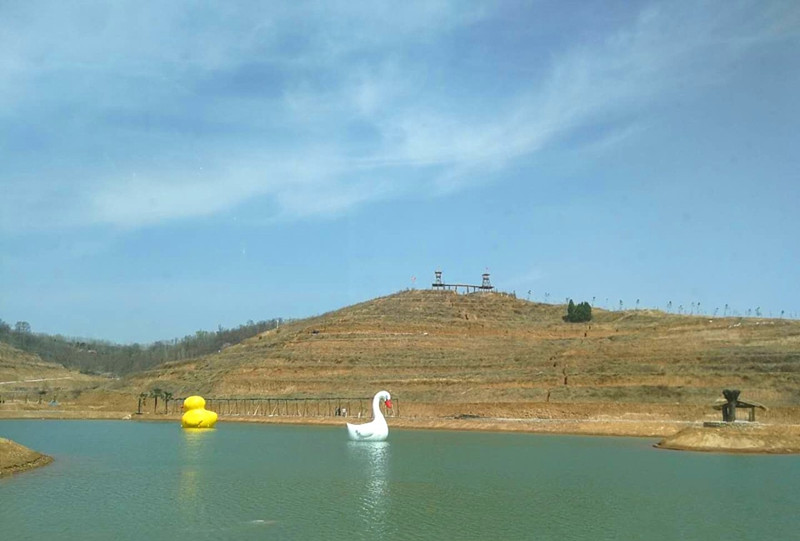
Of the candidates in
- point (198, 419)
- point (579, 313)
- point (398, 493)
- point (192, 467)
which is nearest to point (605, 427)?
point (198, 419)

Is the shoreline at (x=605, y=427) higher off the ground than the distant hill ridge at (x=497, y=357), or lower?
lower

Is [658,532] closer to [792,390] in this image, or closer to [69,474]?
[69,474]

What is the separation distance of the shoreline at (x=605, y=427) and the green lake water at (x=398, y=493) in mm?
2459

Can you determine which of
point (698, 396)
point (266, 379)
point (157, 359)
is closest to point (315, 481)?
point (698, 396)

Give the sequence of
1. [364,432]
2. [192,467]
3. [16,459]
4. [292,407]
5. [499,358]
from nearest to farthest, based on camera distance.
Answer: [16,459]
[192,467]
[364,432]
[292,407]
[499,358]

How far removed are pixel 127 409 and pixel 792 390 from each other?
66029mm

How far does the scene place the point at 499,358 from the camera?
8056 centimetres

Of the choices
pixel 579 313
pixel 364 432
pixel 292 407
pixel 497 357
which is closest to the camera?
Answer: pixel 364 432

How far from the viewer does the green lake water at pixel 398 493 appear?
803 inches

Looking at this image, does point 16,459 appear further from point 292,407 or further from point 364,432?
point 292,407

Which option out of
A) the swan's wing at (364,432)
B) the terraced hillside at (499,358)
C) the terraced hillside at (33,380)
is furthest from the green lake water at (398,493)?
the terraced hillside at (33,380)

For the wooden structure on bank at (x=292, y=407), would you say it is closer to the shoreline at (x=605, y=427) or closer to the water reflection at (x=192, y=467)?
the shoreline at (x=605, y=427)

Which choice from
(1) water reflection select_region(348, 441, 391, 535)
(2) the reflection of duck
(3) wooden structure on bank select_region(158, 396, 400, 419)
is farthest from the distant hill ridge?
(1) water reflection select_region(348, 441, 391, 535)

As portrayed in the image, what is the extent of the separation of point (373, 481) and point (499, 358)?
174 ft
